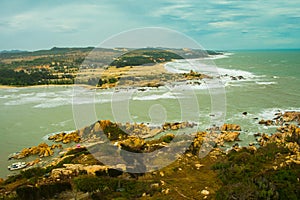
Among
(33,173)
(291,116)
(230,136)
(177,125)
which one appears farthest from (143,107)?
(33,173)

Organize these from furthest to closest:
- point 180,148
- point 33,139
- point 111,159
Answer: point 33,139, point 180,148, point 111,159

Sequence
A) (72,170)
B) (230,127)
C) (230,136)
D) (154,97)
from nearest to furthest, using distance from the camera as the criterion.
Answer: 1. (72,170)
2. (230,136)
3. (230,127)
4. (154,97)

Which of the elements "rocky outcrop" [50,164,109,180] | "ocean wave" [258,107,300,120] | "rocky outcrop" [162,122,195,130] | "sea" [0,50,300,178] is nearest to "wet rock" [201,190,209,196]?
"rocky outcrop" [50,164,109,180]

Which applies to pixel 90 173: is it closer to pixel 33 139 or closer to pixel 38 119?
pixel 33 139

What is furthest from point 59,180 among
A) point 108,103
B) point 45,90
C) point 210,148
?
point 45,90

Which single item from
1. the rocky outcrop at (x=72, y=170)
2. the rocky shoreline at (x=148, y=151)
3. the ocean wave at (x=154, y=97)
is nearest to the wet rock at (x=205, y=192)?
the rocky shoreline at (x=148, y=151)

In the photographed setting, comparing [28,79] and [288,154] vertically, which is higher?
[28,79]

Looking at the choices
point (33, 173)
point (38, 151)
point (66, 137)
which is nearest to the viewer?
point (33, 173)

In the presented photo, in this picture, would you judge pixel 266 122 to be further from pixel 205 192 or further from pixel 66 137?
pixel 66 137
